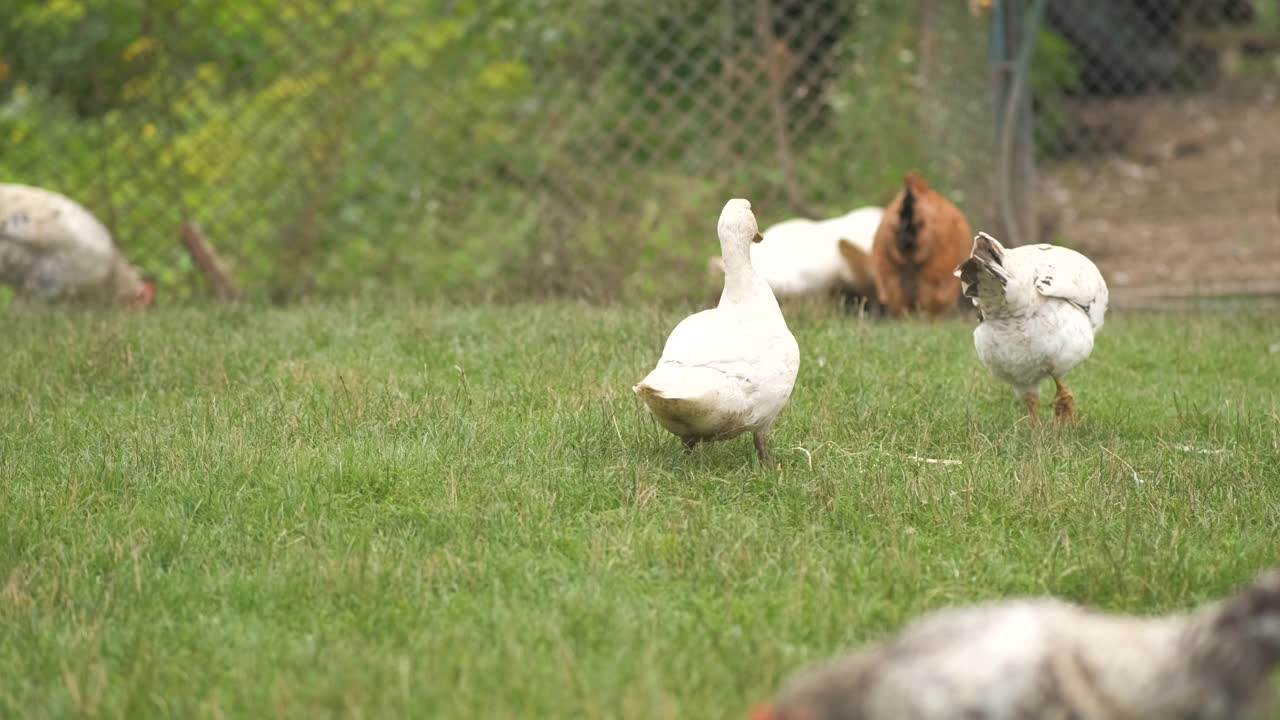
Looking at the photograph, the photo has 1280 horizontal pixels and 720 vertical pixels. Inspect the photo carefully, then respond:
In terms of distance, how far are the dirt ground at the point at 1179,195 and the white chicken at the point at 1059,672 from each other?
723 centimetres

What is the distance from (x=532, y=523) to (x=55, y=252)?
5.39m

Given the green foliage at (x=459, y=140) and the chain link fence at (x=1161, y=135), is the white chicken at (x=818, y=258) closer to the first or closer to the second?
the green foliage at (x=459, y=140)

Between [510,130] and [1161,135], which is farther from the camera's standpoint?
[1161,135]

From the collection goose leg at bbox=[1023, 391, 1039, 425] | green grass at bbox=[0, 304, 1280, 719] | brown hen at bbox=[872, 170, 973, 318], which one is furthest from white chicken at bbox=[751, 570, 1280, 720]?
brown hen at bbox=[872, 170, 973, 318]

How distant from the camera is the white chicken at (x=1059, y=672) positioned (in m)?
2.27

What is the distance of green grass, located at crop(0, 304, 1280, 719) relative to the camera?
328 cm

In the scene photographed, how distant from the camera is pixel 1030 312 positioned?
521 cm

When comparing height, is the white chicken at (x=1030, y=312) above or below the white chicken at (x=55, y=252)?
above

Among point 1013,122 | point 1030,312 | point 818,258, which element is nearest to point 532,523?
point 1030,312

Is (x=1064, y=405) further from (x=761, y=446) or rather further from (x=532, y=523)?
(x=532, y=523)

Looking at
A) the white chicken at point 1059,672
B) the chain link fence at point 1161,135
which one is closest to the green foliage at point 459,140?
the chain link fence at point 1161,135

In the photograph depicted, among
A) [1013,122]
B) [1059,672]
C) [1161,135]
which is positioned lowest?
[1161,135]

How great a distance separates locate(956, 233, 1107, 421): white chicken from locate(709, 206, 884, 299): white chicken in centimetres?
293

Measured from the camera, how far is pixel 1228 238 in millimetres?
11445
